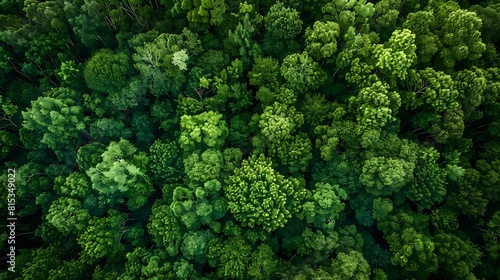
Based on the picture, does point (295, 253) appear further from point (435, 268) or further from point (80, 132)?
point (80, 132)

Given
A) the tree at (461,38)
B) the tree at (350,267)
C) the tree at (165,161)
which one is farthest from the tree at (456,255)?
the tree at (165,161)

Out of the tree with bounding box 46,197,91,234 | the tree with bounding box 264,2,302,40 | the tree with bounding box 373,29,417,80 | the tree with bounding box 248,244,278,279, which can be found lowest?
the tree with bounding box 248,244,278,279

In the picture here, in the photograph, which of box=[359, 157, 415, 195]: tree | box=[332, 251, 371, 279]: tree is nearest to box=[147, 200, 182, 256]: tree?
box=[332, 251, 371, 279]: tree

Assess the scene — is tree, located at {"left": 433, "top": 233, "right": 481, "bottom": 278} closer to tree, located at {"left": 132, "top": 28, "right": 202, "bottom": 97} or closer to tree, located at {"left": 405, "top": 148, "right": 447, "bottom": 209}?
tree, located at {"left": 405, "top": 148, "right": 447, "bottom": 209}

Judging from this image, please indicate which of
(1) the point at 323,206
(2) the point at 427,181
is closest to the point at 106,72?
(1) the point at 323,206

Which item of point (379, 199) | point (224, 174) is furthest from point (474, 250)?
point (224, 174)

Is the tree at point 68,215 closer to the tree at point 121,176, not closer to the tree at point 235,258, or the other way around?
the tree at point 121,176
